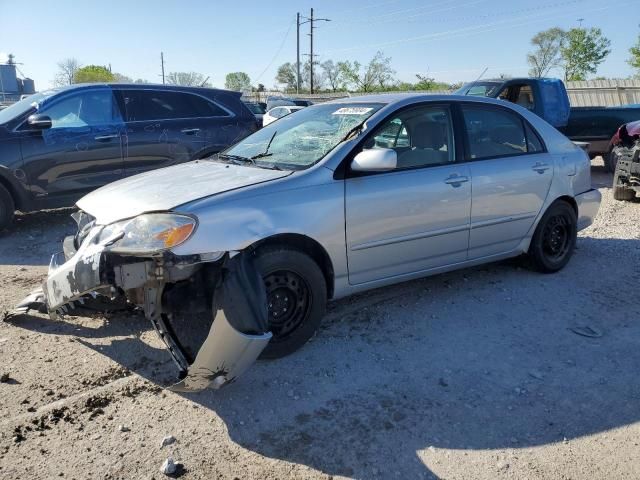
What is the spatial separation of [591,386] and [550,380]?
9.3 inches

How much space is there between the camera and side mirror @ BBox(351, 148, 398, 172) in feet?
12.4

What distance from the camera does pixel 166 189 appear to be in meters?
3.65

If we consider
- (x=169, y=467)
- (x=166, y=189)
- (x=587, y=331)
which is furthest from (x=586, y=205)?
(x=169, y=467)

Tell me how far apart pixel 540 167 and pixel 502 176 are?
57 cm

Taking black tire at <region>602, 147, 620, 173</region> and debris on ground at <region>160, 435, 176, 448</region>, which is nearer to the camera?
debris on ground at <region>160, 435, 176, 448</region>

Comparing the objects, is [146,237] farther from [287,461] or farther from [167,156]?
[167,156]

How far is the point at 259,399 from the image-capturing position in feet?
10.6

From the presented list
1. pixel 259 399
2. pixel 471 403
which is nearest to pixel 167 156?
pixel 259 399

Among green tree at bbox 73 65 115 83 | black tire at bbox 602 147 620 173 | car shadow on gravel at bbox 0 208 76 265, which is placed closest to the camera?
car shadow on gravel at bbox 0 208 76 265

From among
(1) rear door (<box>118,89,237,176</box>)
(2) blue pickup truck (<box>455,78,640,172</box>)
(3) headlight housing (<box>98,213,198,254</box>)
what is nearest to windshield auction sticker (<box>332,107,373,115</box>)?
(3) headlight housing (<box>98,213,198,254</box>)

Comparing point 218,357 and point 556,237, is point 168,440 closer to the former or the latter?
point 218,357

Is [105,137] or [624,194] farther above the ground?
[105,137]

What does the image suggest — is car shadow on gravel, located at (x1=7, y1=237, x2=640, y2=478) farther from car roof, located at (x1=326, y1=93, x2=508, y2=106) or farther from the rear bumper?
car roof, located at (x1=326, y1=93, x2=508, y2=106)

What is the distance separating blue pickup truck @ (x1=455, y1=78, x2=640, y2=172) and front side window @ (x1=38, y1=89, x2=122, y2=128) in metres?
6.40
